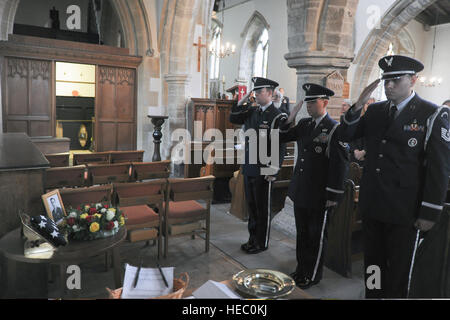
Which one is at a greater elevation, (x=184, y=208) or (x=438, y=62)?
(x=438, y=62)

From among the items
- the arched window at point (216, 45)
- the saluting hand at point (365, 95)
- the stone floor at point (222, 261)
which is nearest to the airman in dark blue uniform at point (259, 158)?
the stone floor at point (222, 261)

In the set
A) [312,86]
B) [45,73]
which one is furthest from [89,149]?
[312,86]

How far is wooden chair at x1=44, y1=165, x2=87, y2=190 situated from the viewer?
11.5ft

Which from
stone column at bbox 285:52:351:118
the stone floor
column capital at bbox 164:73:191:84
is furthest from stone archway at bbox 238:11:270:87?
the stone floor

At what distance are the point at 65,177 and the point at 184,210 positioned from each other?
126cm

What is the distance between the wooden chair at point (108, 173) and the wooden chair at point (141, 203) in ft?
2.64

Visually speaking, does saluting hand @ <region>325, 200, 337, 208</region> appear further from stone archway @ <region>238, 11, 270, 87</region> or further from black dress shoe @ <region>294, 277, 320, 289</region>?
stone archway @ <region>238, 11, 270, 87</region>

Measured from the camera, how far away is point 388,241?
2193 millimetres

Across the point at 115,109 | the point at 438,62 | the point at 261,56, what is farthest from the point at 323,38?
the point at 438,62

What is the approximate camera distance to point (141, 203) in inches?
126

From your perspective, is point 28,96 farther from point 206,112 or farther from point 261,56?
point 261,56

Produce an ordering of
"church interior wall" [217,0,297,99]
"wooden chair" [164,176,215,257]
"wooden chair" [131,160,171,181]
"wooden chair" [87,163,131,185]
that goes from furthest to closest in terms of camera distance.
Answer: "church interior wall" [217,0,297,99]
"wooden chair" [131,160,171,181]
"wooden chair" [87,163,131,185]
"wooden chair" [164,176,215,257]

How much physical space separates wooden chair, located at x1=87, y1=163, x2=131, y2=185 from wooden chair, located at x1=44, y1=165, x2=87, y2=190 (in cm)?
20
